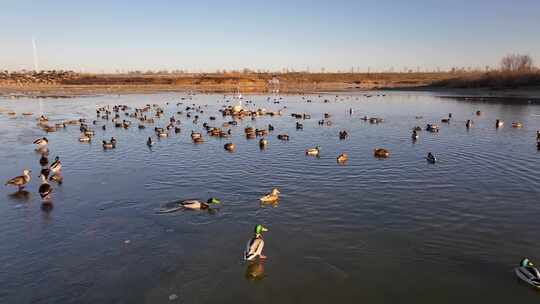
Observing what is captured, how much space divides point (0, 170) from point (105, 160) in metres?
5.87

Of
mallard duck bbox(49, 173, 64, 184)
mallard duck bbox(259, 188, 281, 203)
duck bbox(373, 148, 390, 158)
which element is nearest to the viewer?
mallard duck bbox(259, 188, 281, 203)

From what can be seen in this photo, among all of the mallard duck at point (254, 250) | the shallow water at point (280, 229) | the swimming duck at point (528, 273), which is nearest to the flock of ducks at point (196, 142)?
the mallard duck at point (254, 250)

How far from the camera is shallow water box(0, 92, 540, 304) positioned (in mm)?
11758

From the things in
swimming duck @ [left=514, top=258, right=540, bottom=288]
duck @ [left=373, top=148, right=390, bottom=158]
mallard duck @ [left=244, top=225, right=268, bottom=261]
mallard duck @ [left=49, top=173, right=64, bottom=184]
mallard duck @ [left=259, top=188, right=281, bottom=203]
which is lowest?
swimming duck @ [left=514, top=258, right=540, bottom=288]

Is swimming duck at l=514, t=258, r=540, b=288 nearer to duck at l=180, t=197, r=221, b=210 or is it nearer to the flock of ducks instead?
the flock of ducks

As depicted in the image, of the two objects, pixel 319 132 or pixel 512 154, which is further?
pixel 319 132

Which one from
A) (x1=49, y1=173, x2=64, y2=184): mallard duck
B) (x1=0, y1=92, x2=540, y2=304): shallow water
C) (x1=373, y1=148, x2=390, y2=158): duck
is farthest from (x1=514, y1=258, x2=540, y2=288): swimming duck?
(x1=49, y1=173, x2=64, y2=184): mallard duck

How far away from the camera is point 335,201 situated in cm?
1839

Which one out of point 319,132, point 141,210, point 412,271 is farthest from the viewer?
point 319,132

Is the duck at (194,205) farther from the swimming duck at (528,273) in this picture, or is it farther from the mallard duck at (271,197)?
the swimming duck at (528,273)

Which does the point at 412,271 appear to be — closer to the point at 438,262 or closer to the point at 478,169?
the point at 438,262

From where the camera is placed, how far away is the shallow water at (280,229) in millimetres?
11758

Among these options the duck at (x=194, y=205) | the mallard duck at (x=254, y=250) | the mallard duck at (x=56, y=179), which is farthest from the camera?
the mallard duck at (x=56, y=179)

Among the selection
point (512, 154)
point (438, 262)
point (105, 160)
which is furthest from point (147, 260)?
point (512, 154)
